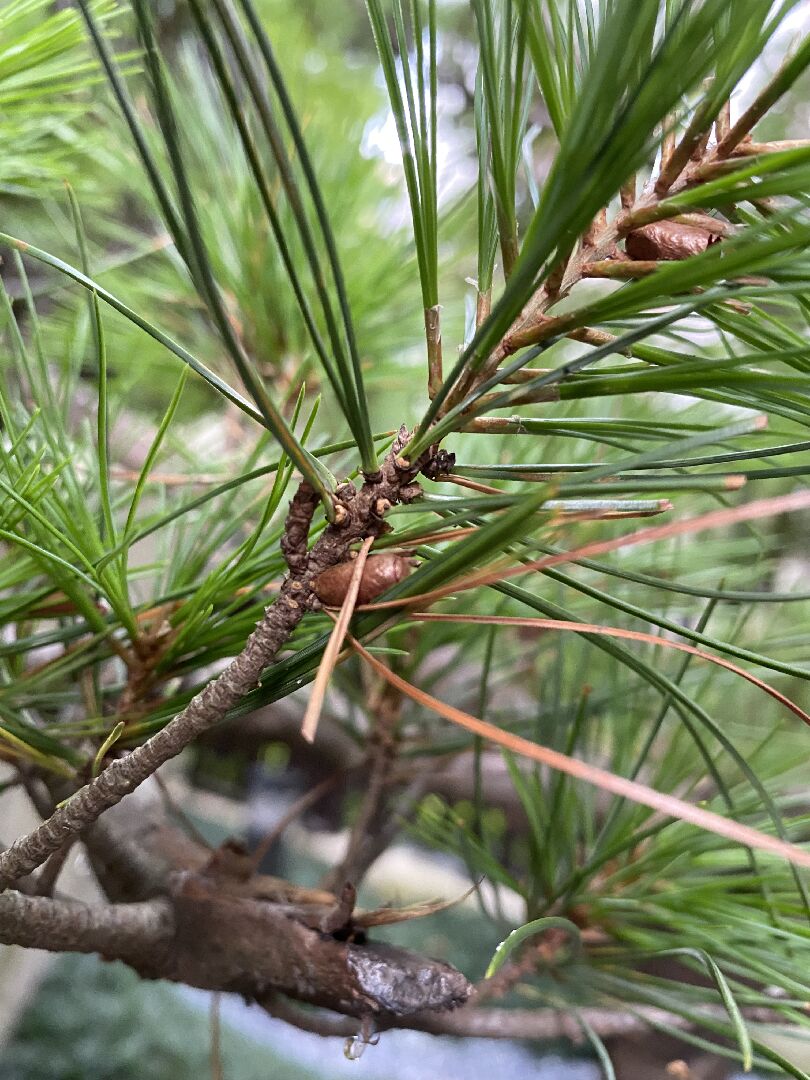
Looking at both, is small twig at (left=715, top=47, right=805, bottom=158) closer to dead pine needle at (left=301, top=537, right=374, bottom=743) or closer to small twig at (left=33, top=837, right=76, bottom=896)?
dead pine needle at (left=301, top=537, right=374, bottom=743)

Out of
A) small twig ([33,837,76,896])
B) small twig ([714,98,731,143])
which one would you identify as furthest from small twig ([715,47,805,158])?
small twig ([33,837,76,896])

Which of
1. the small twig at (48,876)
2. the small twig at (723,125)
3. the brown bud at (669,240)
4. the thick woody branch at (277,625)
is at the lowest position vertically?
the small twig at (48,876)

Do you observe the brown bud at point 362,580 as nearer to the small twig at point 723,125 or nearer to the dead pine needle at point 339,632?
the dead pine needle at point 339,632

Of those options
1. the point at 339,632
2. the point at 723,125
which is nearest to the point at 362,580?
the point at 339,632

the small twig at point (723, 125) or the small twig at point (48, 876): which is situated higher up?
the small twig at point (723, 125)

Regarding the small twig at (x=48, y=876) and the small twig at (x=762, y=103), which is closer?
the small twig at (x=762, y=103)

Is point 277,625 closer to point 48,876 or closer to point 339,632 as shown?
point 339,632

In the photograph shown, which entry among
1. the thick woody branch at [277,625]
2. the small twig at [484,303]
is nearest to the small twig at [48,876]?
the thick woody branch at [277,625]

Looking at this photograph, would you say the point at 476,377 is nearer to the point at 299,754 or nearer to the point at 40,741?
the point at 40,741
